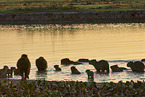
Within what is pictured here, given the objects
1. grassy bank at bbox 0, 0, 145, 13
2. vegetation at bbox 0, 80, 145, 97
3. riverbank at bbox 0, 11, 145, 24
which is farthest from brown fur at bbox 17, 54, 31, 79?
grassy bank at bbox 0, 0, 145, 13

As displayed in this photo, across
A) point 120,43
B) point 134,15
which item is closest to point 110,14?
point 134,15

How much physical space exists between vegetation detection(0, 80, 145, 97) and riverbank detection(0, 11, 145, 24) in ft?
139

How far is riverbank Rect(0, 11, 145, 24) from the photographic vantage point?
5553 cm

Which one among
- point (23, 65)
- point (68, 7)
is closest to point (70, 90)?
point (23, 65)

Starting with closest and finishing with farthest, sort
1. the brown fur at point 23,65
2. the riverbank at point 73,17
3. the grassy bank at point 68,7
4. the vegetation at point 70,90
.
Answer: the vegetation at point 70,90, the brown fur at point 23,65, the riverbank at point 73,17, the grassy bank at point 68,7

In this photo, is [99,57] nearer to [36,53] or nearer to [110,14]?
[36,53]

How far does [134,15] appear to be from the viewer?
55.3 metres

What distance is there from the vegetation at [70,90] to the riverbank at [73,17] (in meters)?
42.3

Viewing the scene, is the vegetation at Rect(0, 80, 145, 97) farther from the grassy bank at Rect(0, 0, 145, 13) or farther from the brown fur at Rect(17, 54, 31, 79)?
the grassy bank at Rect(0, 0, 145, 13)

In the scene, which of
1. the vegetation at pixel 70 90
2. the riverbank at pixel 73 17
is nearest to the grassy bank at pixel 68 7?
the riverbank at pixel 73 17

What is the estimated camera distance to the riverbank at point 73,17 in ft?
182

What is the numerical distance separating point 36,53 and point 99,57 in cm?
420

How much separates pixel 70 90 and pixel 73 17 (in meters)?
43.5

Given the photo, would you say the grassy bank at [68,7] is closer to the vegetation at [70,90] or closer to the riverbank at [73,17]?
the riverbank at [73,17]
